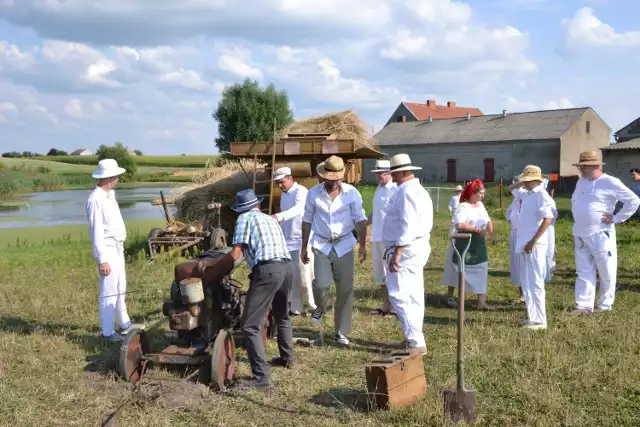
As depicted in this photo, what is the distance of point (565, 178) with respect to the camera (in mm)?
35281

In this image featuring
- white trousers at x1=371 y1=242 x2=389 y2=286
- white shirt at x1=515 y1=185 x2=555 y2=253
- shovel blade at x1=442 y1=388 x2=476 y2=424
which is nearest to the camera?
shovel blade at x1=442 y1=388 x2=476 y2=424

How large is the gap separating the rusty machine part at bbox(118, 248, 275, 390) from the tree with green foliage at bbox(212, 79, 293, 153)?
138ft

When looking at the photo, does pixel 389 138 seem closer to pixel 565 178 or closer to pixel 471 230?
pixel 565 178

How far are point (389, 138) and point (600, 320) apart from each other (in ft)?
135

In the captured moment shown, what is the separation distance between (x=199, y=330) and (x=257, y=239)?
1.14 metres

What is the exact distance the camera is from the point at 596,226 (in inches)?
293

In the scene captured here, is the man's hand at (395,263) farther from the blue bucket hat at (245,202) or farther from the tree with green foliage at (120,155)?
the tree with green foliage at (120,155)

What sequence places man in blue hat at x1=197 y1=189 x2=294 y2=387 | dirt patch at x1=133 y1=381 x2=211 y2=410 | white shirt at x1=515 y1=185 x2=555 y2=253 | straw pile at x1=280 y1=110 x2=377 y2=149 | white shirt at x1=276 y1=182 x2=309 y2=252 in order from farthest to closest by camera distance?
straw pile at x1=280 y1=110 x2=377 y2=149
white shirt at x1=276 y1=182 x2=309 y2=252
white shirt at x1=515 y1=185 x2=555 y2=253
man in blue hat at x1=197 y1=189 x2=294 y2=387
dirt patch at x1=133 y1=381 x2=211 y2=410

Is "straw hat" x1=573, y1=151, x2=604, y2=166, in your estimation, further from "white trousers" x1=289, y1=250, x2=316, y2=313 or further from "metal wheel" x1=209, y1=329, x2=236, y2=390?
"metal wheel" x1=209, y1=329, x2=236, y2=390

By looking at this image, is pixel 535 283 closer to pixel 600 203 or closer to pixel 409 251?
pixel 600 203

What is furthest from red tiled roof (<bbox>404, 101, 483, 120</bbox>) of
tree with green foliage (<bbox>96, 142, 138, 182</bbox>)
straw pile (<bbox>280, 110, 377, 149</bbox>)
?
straw pile (<bbox>280, 110, 377, 149</bbox>)

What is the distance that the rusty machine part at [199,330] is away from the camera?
17.5 feet

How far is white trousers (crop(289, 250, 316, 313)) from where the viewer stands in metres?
7.75

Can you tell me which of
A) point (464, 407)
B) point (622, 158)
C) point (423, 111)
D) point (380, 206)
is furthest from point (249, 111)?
point (464, 407)
